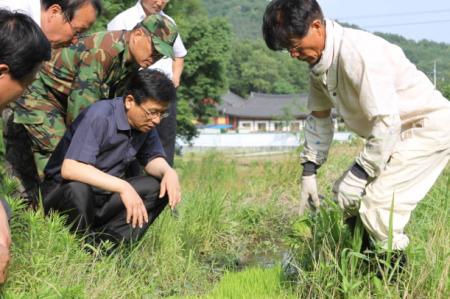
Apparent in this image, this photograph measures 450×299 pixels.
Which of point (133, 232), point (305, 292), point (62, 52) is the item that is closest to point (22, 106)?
point (62, 52)

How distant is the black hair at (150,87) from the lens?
3.25 meters

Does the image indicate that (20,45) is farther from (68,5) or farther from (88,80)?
(88,80)

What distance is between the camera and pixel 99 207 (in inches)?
136

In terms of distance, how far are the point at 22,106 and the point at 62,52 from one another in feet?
1.33

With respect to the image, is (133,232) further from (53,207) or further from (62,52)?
(62,52)

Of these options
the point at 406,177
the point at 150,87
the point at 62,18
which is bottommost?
the point at 406,177

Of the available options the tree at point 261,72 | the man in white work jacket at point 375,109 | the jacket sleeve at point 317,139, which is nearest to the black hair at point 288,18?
the man in white work jacket at point 375,109

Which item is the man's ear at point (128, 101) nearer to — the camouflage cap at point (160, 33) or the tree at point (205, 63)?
the camouflage cap at point (160, 33)

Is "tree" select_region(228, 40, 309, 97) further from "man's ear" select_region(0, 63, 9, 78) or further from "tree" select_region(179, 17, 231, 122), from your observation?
"man's ear" select_region(0, 63, 9, 78)

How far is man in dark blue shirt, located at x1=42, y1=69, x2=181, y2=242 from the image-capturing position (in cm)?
317

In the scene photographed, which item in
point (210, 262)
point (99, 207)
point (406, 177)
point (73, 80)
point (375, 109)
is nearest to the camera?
point (375, 109)

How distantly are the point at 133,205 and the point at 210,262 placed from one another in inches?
45.7

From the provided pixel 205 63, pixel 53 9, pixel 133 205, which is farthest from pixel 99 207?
pixel 205 63

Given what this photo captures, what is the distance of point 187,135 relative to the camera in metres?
20.9
